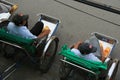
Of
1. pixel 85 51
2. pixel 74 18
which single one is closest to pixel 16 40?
pixel 85 51

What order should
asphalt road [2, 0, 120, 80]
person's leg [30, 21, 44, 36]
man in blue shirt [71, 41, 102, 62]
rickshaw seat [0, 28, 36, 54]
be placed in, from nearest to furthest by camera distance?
man in blue shirt [71, 41, 102, 62] < rickshaw seat [0, 28, 36, 54] < person's leg [30, 21, 44, 36] < asphalt road [2, 0, 120, 80]

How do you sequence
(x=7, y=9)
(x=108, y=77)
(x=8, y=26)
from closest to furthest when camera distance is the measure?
(x=108, y=77) < (x=8, y=26) < (x=7, y=9)

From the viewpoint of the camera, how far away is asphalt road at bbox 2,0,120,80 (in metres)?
4.98

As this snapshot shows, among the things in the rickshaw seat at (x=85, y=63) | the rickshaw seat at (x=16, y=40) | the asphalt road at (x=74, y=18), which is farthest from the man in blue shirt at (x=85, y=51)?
the asphalt road at (x=74, y=18)

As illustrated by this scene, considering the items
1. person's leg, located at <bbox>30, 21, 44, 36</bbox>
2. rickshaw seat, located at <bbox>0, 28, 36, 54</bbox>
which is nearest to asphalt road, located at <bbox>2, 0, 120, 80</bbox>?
person's leg, located at <bbox>30, 21, 44, 36</bbox>

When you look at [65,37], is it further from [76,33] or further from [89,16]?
[89,16]

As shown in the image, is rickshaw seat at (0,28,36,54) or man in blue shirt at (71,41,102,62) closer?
man in blue shirt at (71,41,102,62)

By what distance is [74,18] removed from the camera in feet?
17.6

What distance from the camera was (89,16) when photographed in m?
5.45

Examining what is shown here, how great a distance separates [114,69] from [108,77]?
186 millimetres

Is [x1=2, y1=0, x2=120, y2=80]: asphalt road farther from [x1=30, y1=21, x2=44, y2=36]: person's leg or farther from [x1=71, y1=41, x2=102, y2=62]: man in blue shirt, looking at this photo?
[x1=71, y1=41, x2=102, y2=62]: man in blue shirt

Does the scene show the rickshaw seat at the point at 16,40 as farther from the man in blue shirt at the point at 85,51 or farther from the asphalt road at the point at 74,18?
the asphalt road at the point at 74,18

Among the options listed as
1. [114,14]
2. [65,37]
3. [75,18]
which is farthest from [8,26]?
[114,14]

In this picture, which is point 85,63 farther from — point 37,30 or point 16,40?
point 37,30
